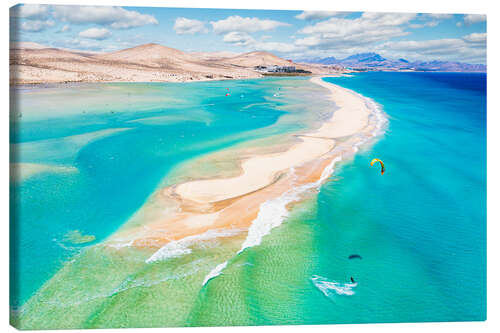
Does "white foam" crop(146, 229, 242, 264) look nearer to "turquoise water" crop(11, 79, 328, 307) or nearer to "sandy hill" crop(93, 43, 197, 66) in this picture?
"turquoise water" crop(11, 79, 328, 307)

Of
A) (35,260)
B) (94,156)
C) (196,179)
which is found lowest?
(35,260)

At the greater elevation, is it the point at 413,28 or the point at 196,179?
the point at 413,28

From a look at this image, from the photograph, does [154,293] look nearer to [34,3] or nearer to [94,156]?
[34,3]

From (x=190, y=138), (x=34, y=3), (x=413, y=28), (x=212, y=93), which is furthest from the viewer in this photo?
(x=212, y=93)

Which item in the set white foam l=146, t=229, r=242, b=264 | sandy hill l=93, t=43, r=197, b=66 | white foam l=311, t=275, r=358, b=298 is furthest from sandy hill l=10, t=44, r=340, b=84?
white foam l=311, t=275, r=358, b=298

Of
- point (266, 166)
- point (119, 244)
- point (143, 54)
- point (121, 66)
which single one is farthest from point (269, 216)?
point (121, 66)

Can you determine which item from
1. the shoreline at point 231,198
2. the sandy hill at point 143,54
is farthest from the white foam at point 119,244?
the sandy hill at point 143,54

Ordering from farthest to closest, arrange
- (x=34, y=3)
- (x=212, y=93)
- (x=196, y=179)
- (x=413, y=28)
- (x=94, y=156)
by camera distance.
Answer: (x=212, y=93) < (x=94, y=156) < (x=196, y=179) < (x=413, y=28) < (x=34, y=3)

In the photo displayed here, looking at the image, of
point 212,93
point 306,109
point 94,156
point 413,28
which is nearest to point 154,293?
point 94,156

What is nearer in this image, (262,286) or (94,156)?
(262,286)
